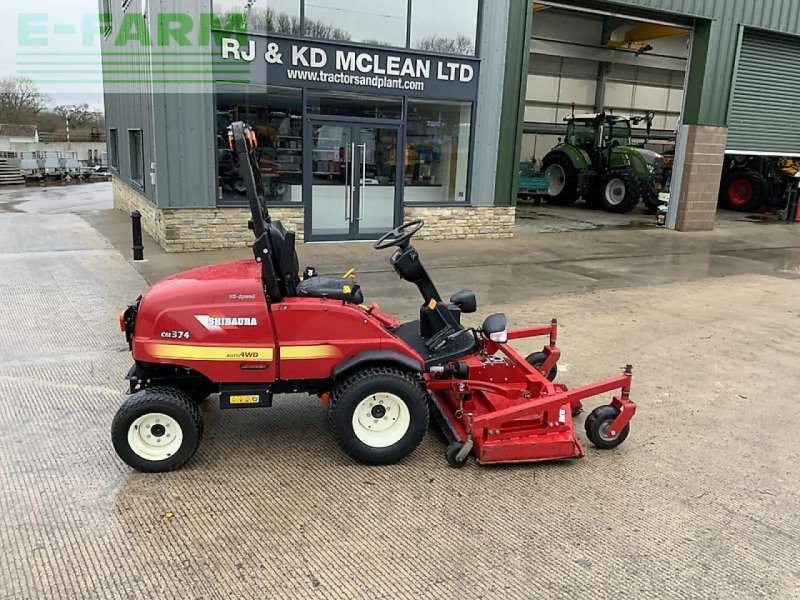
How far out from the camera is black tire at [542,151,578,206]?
18.6 metres

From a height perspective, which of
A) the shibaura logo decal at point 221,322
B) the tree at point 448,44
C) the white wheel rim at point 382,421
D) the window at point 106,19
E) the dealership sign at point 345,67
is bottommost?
the white wheel rim at point 382,421

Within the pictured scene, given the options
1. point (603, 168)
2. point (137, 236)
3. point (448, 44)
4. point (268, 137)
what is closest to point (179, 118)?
point (268, 137)

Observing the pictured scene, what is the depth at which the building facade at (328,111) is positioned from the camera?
9.69m

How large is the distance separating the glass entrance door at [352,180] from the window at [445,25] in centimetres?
162

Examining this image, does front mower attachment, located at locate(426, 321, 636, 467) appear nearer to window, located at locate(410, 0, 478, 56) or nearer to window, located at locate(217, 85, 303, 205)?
window, located at locate(217, 85, 303, 205)

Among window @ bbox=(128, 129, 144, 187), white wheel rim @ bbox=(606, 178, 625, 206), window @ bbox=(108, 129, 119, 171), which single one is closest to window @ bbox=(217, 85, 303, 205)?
window @ bbox=(128, 129, 144, 187)

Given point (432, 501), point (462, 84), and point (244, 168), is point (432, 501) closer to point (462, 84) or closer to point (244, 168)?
point (244, 168)

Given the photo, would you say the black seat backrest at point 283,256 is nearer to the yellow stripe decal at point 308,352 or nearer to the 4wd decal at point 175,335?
the yellow stripe decal at point 308,352

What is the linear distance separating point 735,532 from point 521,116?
996cm

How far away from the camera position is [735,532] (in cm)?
323

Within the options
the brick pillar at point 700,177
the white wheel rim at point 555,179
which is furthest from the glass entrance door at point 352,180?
the white wheel rim at point 555,179

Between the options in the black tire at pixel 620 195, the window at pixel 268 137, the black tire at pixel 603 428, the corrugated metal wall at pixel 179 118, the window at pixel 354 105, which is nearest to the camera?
the black tire at pixel 603 428

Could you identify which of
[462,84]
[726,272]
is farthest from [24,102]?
[726,272]

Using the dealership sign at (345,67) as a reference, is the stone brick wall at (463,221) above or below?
below
